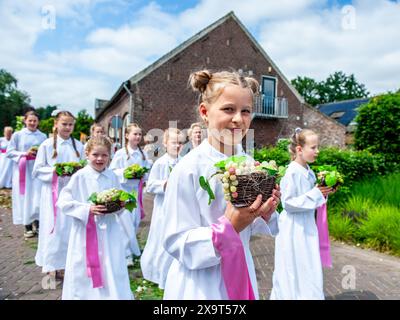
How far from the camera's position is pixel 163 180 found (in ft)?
18.5

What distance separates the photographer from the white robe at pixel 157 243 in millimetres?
4785

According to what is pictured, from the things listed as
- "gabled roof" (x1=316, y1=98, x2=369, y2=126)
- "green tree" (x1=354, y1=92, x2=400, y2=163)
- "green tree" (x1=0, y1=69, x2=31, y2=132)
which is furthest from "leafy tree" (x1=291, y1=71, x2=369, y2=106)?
"green tree" (x1=354, y1=92, x2=400, y2=163)

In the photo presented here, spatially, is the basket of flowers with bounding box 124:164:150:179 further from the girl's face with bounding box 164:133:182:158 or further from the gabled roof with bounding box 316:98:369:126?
the gabled roof with bounding box 316:98:369:126

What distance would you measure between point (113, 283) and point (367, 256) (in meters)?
5.16

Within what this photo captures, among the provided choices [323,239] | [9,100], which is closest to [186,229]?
[323,239]

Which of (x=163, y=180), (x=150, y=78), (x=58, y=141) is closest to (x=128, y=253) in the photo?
(x=163, y=180)

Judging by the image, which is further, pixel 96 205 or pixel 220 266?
pixel 96 205

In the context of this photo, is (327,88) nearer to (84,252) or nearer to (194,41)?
(194,41)

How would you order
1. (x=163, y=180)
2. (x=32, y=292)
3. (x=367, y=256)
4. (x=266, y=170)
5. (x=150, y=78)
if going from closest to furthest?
(x=266, y=170) → (x=32, y=292) → (x=163, y=180) → (x=367, y=256) → (x=150, y=78)

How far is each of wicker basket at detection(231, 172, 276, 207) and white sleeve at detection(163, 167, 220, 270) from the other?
228mm

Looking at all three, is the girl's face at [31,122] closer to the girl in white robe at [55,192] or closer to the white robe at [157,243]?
the girl in white robe at [55,192]

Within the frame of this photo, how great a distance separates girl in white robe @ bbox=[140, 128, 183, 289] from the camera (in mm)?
4852

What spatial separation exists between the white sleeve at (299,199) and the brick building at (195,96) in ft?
41.5

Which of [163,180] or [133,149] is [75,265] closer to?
[163,180]
